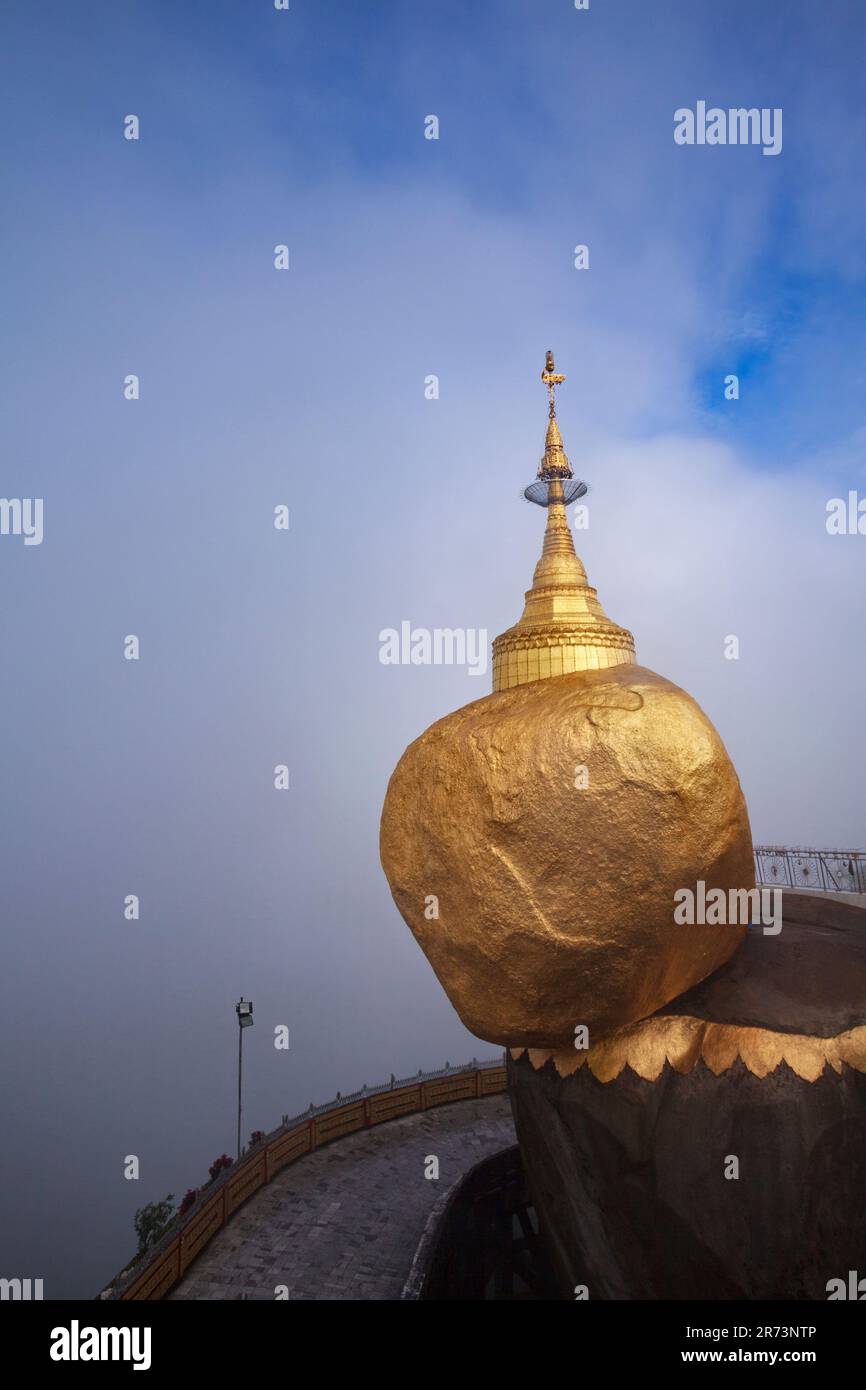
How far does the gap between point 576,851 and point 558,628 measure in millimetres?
2583

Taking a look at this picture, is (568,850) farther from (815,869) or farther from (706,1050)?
(815,869)

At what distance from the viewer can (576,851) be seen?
20.9 feet

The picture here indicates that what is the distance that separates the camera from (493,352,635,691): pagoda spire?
7902 millimetres

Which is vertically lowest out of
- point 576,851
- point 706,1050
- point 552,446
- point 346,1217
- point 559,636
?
point 346,1217

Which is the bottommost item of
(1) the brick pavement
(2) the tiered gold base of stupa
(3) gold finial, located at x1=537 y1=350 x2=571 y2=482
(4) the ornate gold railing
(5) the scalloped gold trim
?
(1) the brick pavement

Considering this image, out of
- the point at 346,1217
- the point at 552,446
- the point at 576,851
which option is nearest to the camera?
the point at 576,851

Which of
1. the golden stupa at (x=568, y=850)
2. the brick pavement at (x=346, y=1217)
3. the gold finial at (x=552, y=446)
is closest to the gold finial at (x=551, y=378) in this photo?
the gold finial at (x=552, y=446)

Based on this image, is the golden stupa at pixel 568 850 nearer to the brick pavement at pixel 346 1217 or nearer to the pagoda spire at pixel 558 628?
the pagoda spire at pixel 558 628

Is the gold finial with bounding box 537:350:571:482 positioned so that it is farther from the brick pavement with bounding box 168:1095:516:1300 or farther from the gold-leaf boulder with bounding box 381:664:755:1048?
the brick pavement with bounding box 168:1095:516:1300

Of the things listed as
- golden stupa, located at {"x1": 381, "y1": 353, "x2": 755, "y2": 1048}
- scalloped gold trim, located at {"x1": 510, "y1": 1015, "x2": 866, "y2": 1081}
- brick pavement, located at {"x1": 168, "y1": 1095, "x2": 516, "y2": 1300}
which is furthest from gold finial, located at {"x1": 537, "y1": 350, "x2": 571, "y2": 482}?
brick pavement, located at {"x1": 168, "y1": 1095, "x2": 516, "y2": 1300}

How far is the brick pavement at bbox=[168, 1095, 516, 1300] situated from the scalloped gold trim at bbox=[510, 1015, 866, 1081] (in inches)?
229

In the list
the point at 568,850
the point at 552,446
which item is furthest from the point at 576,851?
the point at 552,446
